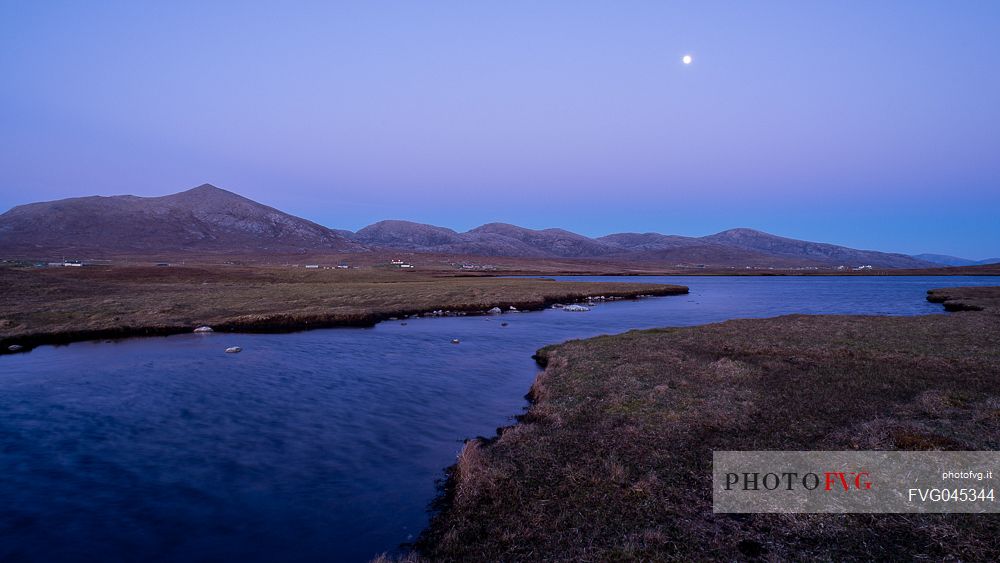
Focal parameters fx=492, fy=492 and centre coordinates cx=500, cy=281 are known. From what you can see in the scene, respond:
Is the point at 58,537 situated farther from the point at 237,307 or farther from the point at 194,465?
the point at 237,307

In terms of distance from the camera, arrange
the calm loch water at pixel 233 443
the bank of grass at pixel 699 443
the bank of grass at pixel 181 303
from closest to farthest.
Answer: the bank of grass at pixel 699 443 < the calm loch water at pixel 233 443 < the bank of grass at pixel 181 303

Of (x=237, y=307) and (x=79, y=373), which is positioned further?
(x=237, y=307)

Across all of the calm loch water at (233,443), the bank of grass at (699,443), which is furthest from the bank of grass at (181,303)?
the bank of grass at (699,443)

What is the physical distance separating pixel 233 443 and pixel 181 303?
4081 cm

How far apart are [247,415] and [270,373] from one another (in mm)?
7305

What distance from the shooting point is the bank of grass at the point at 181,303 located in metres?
39.0

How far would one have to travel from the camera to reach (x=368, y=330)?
43.2 meters

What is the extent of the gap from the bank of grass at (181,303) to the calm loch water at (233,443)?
6537mm

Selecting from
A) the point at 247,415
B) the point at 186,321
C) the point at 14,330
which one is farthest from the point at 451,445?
the point at 14,330

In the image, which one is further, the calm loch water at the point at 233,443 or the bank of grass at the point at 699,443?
the calm loch water at the point at 233,443

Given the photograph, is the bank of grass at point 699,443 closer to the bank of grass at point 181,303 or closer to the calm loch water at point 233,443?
the calm loch water at point 233,443

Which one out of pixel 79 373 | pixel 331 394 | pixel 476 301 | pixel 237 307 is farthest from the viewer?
pixel 476 301

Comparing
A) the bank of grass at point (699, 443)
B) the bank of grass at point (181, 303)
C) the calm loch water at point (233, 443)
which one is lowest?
the calm loch water at point (233, 443)

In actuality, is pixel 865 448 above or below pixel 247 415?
above
